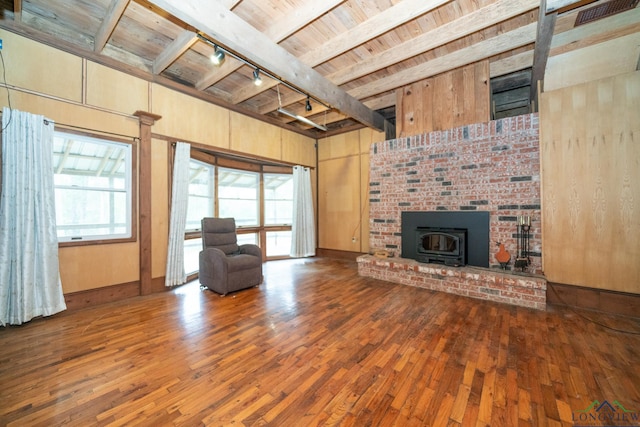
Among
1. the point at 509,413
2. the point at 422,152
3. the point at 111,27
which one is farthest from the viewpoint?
the point at 422,152

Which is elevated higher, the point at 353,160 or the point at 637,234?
the point at 353,160

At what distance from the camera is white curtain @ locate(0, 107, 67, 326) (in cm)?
251

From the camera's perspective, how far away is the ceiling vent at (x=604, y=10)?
8.42 feet

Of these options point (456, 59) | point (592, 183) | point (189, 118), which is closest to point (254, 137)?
point (189, 118)

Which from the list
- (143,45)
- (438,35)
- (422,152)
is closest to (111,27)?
(143,45)

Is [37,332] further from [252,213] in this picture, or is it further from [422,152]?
[422,152]

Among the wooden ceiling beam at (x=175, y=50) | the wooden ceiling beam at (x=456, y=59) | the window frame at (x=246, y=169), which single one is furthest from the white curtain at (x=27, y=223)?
the wooden ceiling beam at (x=456, y=59)

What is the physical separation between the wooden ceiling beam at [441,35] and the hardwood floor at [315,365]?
10.5 feet

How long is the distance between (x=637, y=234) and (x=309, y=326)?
369cm

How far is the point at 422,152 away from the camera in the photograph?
4.27 metres

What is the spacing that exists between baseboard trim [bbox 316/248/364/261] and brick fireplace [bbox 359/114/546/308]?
116 cm

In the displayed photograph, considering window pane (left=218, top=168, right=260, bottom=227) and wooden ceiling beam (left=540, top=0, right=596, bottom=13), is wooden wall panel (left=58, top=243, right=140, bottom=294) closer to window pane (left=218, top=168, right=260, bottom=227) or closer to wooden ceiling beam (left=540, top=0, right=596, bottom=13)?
window pane (left=218, top=168, right=260, bottom=227)

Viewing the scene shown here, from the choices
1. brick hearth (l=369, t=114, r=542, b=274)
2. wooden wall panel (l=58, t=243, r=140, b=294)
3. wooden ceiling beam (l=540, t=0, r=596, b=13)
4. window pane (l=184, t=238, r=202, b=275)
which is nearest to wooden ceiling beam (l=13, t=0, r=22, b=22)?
wooden wall panel (l=58, t=243, r=140, b=294)

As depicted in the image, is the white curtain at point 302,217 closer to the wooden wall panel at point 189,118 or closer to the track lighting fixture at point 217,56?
the wooden wall panel at point 189,118
